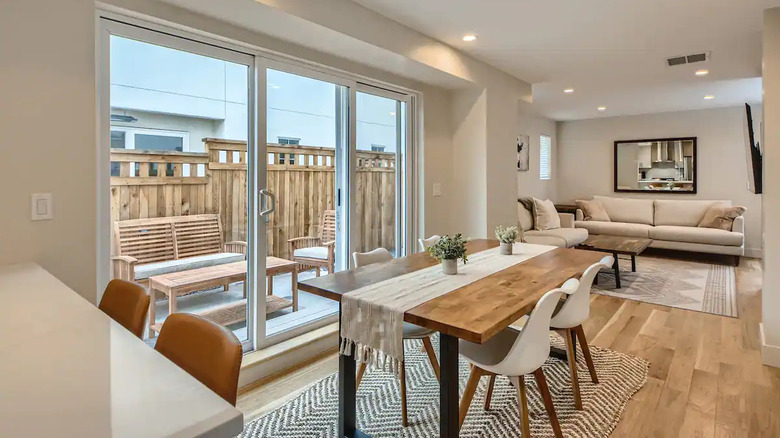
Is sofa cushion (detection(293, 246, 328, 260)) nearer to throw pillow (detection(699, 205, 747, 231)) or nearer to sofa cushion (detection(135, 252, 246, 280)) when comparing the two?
sofa cushion (detection(135, 252, 246, 280))

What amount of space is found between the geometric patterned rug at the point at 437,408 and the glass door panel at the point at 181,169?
770 millimetres

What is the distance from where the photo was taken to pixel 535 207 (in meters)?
6.08

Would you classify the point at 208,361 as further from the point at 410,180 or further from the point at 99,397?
the point at 410,180

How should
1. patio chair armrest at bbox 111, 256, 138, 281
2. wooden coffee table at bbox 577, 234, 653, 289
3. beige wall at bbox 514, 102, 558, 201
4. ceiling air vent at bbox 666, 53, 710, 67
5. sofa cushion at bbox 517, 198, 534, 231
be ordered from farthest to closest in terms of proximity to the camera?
1. beige wall at bbox 514, 102, 558, 201
2. sofa cushion at bbox 517, 198, 534, 231
3. wooden coffee table at bbox 577, 234, 653, 289
4. ceiling air vent at bbox 666, 53, 710, 67
5. patio chair armrest at bbox 111, 256, 138, 281

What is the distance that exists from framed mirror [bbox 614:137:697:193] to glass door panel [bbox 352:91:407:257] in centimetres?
538

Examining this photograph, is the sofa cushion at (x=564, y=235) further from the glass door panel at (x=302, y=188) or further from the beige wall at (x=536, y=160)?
the glass door panel at (x=302, y=188)

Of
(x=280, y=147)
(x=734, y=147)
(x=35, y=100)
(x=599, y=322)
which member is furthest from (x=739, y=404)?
(x=734, y=147)

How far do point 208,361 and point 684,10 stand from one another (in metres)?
3.46

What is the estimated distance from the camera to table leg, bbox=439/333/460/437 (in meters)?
1.59

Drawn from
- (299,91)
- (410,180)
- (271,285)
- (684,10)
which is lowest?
(271,285)

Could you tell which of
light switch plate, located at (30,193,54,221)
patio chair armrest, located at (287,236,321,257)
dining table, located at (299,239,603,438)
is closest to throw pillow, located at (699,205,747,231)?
dining table, located at (299,239,603,438)

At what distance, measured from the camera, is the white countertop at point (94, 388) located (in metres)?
0.63

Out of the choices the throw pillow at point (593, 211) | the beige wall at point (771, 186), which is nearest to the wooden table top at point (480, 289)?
the beige wall at point (771, 186)

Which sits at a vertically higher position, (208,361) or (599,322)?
(208,361)
